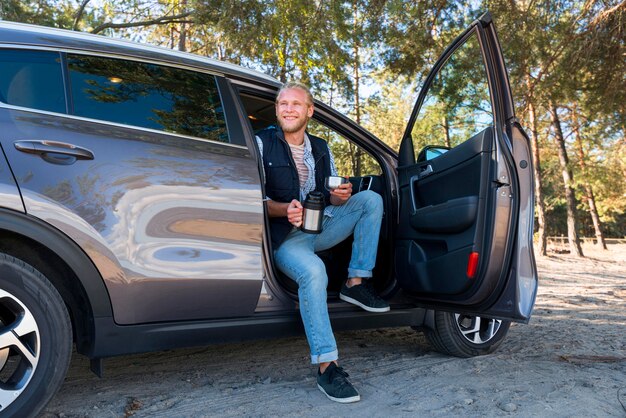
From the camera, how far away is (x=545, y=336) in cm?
409

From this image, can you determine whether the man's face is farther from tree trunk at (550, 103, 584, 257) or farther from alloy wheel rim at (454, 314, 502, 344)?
tree trunk at (550, 103, 584, 257)

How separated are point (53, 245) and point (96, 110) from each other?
0.62 meters

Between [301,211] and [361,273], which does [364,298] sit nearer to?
[361,273]

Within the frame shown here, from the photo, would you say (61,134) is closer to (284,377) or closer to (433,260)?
(284,377)

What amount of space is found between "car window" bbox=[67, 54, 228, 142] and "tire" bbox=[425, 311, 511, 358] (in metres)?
1.80

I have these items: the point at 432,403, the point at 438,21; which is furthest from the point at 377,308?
the point at 438,21

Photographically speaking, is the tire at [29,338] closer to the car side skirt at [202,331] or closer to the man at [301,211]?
the car side skirt at [202,331]

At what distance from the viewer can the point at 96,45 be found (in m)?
2.45

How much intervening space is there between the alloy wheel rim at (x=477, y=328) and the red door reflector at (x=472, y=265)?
0.79 m

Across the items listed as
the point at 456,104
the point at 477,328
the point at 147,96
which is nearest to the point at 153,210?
the point at 147,96

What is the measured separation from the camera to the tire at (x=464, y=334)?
3355 mm

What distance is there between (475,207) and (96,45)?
1987 millimetres

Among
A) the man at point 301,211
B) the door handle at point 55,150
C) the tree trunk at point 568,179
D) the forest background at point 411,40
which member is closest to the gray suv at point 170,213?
the door handle at point 55,150

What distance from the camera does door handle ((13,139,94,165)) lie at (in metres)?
2.10
